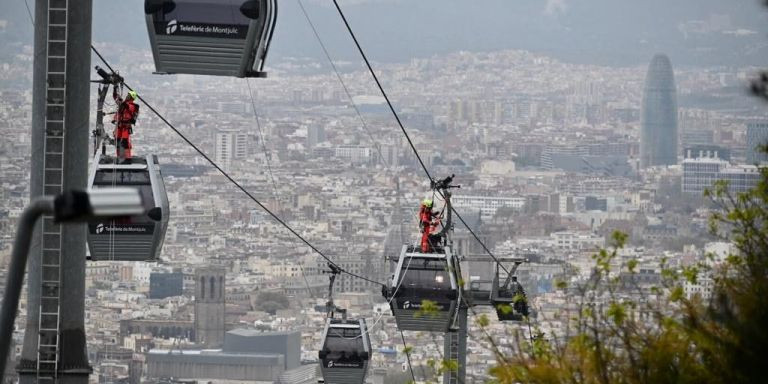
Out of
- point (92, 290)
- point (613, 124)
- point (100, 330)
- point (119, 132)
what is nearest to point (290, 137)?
point (613, 124)

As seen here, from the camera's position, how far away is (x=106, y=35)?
120750 mm

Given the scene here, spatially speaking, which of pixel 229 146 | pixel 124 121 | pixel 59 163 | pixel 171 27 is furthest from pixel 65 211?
pixel 229 146

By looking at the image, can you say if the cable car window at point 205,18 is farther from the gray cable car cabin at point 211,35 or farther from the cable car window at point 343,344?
the cable car window at point 343,344

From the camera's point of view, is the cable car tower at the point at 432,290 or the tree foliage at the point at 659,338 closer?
the tree foliage at the point at 659,338

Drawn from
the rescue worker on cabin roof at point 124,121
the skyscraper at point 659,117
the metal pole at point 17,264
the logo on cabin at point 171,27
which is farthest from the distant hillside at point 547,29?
the metal pole at point 17,264

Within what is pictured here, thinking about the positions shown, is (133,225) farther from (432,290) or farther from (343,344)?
(343,344)

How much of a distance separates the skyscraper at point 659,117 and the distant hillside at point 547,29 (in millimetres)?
10536

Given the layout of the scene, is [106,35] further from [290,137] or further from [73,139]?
[73,139]

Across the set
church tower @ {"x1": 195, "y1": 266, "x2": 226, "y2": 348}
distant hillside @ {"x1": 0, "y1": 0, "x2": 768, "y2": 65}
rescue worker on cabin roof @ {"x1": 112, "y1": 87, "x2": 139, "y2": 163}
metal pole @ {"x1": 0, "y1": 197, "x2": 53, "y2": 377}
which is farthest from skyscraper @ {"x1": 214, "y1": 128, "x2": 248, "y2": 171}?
metal pole @ {"x1": 0, "y1": 197, "x2": 53, "y2": 377}

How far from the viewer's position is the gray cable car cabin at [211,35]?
9.61m

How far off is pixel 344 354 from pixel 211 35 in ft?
27.0

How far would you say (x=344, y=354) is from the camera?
17781 millimetres

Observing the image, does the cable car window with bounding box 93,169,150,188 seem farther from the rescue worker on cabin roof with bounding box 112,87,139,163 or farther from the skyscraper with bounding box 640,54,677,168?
the skyscraper with bounding box 640,54,677,168

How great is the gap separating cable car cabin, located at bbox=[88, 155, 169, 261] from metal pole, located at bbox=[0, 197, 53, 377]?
6580 mm
